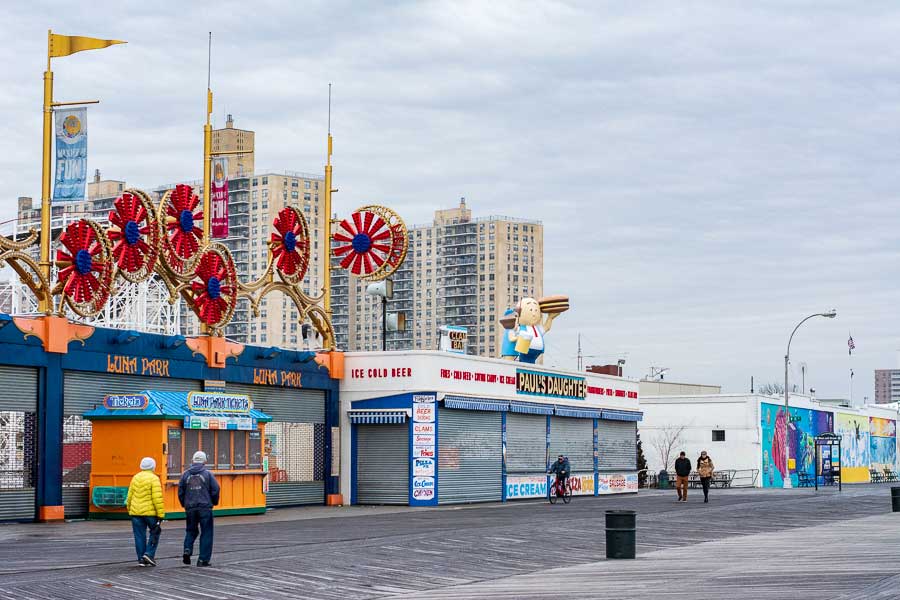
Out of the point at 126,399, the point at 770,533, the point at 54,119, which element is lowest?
the point at 770,533

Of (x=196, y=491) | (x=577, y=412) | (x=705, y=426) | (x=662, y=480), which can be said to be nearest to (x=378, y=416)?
(x=577, y=412)

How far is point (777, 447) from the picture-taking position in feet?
254

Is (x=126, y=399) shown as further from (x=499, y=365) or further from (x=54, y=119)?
(x=499, y=365)

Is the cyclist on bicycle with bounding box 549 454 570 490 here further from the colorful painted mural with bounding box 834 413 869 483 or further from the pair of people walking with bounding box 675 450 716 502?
the colorful painted mural with bounding box 834 413 869 483

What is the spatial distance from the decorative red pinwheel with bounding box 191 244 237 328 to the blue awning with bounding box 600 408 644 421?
66.8 feet

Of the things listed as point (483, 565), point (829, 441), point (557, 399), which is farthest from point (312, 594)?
point (829, 441)

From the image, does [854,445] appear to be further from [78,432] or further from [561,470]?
[78,432]

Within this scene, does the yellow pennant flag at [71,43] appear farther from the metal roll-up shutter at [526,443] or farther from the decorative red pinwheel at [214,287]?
the metal roll-up shutter at [526,443]

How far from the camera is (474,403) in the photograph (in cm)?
4438

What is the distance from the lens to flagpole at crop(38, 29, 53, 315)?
106ft

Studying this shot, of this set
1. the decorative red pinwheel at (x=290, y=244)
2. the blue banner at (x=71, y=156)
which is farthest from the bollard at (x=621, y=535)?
the decorative red pinwheel at (x=290, y=244)

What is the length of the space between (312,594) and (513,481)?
29848 mm

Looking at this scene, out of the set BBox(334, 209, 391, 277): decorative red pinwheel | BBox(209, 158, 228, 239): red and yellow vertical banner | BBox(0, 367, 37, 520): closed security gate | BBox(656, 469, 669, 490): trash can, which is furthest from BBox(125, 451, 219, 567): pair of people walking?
BBox(656, 469, 669, 490): trash can

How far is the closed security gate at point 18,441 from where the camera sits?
31141mm
